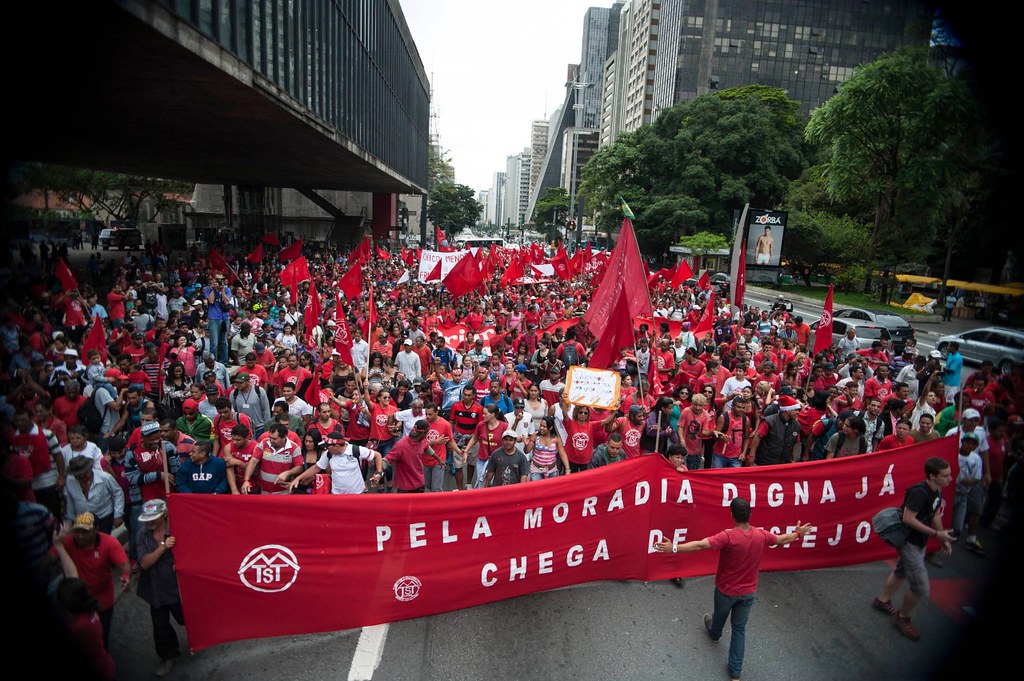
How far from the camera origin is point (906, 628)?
4910 millimetres

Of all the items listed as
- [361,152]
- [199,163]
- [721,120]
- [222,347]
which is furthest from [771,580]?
[721,120]

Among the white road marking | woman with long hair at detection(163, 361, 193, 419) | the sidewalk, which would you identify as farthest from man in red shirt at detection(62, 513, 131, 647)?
the sidewalk

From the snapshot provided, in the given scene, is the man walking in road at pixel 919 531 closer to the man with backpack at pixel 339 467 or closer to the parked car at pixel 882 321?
the man with backpack at pixel 339 467

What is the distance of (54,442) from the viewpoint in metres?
5.34

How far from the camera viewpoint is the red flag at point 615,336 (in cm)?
752

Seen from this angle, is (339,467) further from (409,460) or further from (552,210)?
(552,210)

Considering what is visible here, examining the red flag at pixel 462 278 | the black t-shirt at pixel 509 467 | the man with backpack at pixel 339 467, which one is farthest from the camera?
the red flag at pixel 462 278

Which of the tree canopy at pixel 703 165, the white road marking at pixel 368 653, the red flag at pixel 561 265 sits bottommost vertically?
the white road marking at pixel 368 653

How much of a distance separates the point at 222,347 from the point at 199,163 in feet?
A: 67.6

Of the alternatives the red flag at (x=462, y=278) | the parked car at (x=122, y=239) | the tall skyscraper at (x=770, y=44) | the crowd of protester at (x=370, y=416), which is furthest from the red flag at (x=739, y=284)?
the tall skyscraper at (x=770, y=44)

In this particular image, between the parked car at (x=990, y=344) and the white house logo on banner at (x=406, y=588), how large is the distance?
16.6 meters

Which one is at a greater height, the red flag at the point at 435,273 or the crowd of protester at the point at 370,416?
the red flag at the point at 435,273

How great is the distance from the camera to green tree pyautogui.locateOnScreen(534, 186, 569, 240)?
107250mm

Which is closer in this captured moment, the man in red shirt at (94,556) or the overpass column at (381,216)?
the man in red shirt at (94,556)
